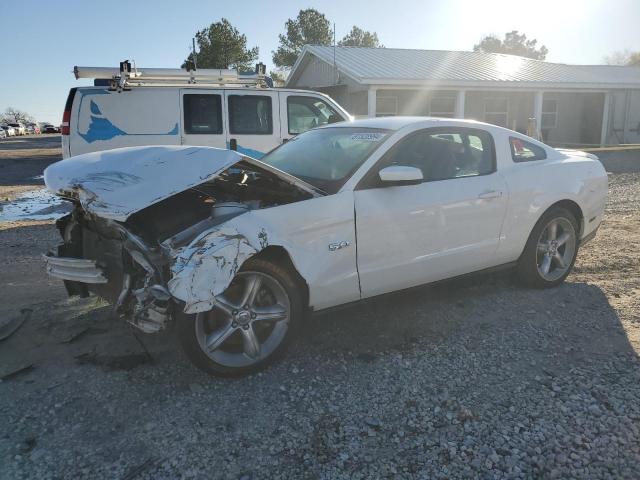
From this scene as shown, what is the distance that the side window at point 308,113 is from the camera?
896cm

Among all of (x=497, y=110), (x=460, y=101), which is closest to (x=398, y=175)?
(x=460, y=101)

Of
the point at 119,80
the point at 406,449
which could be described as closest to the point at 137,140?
the point at 119,80

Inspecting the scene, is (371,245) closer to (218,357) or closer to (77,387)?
(218,357)

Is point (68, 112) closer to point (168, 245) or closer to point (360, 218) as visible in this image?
point (168, 245)

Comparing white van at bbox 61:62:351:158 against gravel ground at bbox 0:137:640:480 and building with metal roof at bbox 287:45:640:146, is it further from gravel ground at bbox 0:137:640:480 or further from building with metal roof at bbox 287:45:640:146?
building with metal roof at bbox 287:45:640:146

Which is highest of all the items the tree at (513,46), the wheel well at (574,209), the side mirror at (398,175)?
the tree at (513,46)

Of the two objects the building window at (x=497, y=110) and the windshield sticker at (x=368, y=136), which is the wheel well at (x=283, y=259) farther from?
the building window at (x=497, y=110)

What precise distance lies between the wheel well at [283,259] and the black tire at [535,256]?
2300 millimetres

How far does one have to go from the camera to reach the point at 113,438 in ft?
9.13

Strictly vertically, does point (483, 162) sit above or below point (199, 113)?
below

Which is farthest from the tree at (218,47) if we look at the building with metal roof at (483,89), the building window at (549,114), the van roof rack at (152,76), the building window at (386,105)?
the van roof rack at (152,76)

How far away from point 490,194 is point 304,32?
47.1 m

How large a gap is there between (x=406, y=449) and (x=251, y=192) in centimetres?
210

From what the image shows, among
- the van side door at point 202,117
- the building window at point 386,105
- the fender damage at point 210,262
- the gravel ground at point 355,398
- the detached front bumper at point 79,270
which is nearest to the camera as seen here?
the gravel ground at point 355,398
